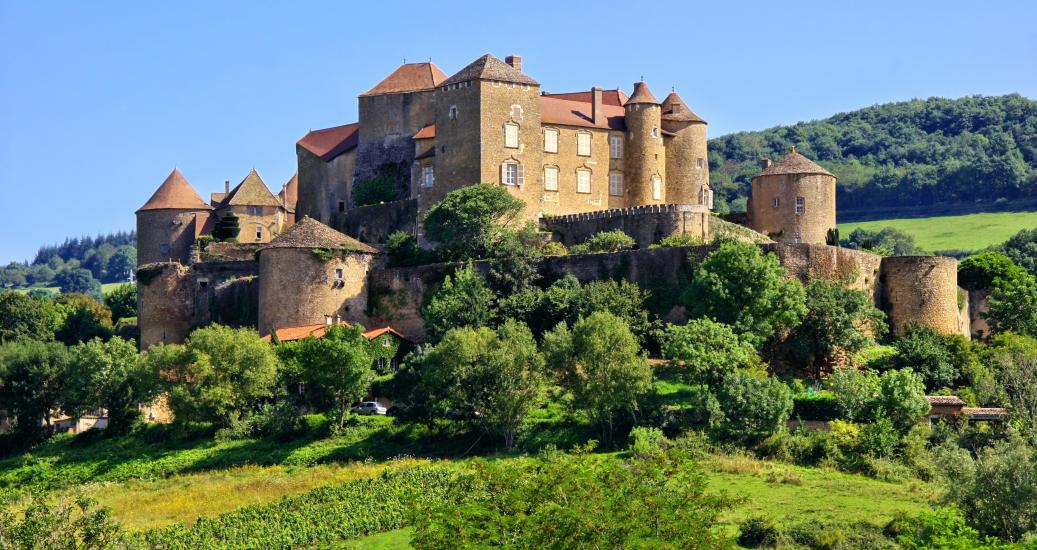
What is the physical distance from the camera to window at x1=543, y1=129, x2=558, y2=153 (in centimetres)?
7469

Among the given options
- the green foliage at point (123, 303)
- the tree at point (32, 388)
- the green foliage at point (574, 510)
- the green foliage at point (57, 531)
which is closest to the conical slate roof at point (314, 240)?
the tree at point (32, 388)

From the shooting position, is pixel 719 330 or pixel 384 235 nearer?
pixel 719 330

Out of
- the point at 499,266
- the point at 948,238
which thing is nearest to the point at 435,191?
the point at 499,266

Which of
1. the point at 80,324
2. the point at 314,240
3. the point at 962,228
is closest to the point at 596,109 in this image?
the point at 314,240

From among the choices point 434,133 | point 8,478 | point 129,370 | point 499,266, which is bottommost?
point 8,478

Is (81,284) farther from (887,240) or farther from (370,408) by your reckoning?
(370,408)

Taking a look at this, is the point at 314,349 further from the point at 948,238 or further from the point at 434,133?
the point at 948,238

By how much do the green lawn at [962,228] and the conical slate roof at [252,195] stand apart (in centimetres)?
5223

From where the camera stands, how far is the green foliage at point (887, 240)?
371 feet

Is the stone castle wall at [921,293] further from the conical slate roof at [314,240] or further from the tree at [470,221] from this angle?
the conical slate roof at [314,240]

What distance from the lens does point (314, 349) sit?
60688 mm

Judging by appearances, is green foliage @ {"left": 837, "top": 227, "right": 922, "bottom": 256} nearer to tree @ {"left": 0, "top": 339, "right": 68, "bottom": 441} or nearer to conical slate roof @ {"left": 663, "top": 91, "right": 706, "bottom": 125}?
conical slate roof @ {"left": 663, "top": 91, "right": 706, "bottom": 125}

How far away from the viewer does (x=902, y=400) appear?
5334 cm

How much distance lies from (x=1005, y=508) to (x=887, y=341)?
22.5m
